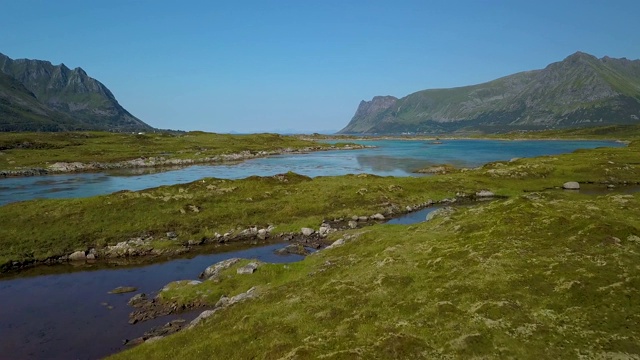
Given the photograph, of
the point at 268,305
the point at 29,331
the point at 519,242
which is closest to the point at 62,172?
the point at 29,331

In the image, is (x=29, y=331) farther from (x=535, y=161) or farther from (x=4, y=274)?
(x=535, y=161)

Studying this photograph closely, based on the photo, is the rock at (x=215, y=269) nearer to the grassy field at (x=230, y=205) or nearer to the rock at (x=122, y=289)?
the rock at (x=122, y=289)

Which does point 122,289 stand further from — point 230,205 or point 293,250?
point 230,205

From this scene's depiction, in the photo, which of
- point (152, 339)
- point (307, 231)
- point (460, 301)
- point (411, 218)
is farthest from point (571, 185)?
point (152, 339)

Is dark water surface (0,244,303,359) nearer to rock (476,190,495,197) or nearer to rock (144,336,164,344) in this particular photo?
rock (144,336,164,344)

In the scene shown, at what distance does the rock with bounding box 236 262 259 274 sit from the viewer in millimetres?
39369

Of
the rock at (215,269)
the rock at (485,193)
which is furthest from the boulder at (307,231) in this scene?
the rock at (485,193)

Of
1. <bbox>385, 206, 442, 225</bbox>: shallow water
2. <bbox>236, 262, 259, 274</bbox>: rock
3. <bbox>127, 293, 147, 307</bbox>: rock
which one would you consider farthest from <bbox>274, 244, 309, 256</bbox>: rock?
<bbox>385, 206, 442, 225</bbox>: shallow water

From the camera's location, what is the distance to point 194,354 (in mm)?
23031

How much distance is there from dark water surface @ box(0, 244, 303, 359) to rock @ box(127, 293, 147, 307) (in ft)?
2.24

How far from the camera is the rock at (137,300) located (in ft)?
121

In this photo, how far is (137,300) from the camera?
37.3 metres

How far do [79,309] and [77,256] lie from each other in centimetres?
1652

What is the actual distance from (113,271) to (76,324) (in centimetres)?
1360
